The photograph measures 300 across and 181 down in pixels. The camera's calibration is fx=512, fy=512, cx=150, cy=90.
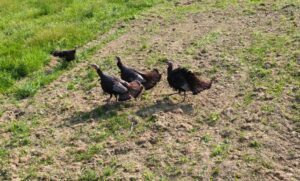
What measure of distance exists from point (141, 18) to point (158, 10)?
87 cm

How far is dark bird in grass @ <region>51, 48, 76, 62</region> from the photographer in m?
12.7

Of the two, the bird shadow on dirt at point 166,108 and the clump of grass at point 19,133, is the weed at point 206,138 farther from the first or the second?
the clump of grass at point 19,133

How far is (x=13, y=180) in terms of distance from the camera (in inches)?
320

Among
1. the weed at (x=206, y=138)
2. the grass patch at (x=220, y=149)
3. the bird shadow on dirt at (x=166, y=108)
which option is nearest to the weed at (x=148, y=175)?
the grass patch at (x=220, y=149)

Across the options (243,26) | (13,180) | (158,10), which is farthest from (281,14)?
(13,180)

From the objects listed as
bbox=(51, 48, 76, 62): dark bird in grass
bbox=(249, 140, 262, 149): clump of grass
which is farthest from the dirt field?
bbox=(51, 48, 76, 62): dark bird in grass

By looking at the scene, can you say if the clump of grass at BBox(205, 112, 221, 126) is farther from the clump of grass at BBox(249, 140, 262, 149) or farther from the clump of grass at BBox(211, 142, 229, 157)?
the clump of grass at BBox(249, 140, 262, 149)

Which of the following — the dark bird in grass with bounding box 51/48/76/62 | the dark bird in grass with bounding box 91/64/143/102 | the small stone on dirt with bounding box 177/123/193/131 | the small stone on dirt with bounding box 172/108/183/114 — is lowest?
the small stone on dirt with bounding box 177/123/193/131

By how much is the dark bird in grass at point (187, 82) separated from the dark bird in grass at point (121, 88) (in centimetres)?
69

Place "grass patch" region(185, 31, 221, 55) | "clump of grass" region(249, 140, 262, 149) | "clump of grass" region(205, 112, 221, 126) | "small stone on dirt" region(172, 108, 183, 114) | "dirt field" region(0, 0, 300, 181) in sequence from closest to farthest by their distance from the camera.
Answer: "dirt field" region(0, 0, 300, 181)
"clump of grass" region(249, 140, 262, 149)
"clump of grass" region(205, 112, 221, 126)
"small stone on dirt" region(172, 108, 183, 114)
"grass patch" region(185, 31, 221, 55)

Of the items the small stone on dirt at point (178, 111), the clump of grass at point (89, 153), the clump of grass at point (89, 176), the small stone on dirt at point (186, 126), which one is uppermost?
the small stone on dirt at point (178, 111)

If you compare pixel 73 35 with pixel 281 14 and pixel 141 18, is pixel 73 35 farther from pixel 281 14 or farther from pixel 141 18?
pixel 281 14

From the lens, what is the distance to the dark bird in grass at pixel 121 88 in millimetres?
9688

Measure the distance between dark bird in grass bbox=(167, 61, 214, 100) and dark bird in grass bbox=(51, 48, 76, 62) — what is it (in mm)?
3786
